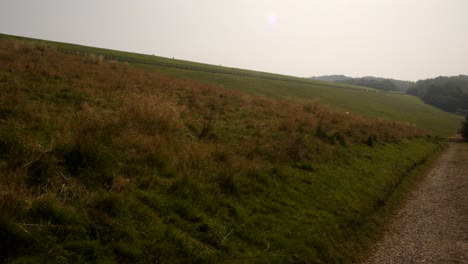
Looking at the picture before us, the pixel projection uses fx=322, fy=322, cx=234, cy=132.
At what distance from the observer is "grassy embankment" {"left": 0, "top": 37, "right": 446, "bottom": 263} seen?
552 centimetres

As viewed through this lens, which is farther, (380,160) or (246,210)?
(380,160)

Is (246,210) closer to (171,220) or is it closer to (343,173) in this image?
(171,220)

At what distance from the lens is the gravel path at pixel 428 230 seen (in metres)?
8.55

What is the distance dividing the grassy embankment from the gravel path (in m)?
0.79

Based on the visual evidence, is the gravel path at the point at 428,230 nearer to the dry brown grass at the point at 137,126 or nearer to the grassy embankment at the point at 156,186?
the grassy embankment at the point at 156,186

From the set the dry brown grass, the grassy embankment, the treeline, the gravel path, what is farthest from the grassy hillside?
the treeline

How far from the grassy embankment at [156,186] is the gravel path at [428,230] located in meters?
0.79

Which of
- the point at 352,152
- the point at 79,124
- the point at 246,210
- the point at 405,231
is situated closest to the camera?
the point at 246,210

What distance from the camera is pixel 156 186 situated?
26.2ft

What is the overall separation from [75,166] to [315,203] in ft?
24.0

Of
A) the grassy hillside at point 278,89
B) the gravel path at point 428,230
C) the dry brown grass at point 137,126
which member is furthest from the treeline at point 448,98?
the gravel path at point 428,230

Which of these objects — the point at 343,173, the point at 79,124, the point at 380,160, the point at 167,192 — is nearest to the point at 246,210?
the point at 167,192

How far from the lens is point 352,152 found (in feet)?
63.6

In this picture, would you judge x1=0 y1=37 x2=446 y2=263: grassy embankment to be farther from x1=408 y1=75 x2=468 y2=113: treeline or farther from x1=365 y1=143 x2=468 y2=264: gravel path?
x1=408 y1=75 x2=468 y2=113: treeline
